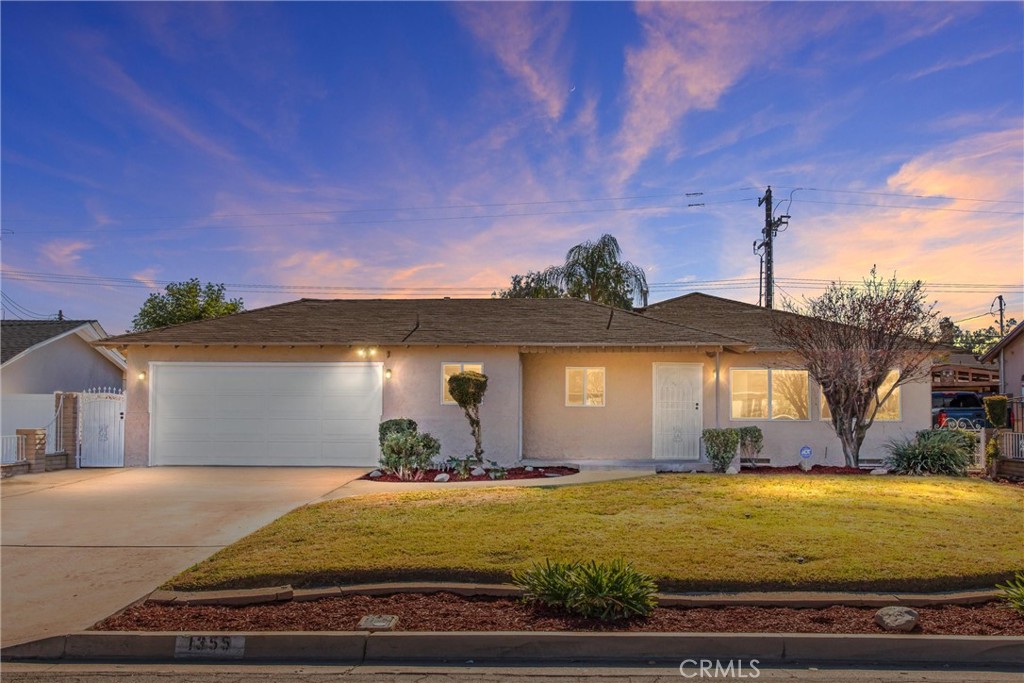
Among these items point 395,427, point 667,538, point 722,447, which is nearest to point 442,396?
point 395,427

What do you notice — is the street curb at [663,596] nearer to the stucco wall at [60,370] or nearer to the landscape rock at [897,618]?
the landscape rock at [897,618]

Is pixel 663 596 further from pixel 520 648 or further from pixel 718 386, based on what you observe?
pixel 718 386

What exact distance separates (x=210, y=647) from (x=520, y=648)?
7.33ft

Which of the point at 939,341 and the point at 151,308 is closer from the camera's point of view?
the point at 939,341

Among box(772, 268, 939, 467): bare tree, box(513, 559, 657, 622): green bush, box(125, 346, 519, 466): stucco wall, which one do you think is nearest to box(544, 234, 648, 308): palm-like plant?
box(772, 268, 939, 467): bare tree

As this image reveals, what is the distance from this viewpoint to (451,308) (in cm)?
1847

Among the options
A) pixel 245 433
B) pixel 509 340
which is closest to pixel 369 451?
pixel 245 433

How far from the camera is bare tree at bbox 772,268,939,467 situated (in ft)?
45.2

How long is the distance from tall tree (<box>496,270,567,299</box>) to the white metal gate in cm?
1582

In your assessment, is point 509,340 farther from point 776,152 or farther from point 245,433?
point 776,152

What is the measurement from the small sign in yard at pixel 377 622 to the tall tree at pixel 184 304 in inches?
1165

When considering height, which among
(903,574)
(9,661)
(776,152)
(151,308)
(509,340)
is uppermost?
(776,152)

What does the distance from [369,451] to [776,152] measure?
41.0 feet

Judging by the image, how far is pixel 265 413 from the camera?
15.5 metres
